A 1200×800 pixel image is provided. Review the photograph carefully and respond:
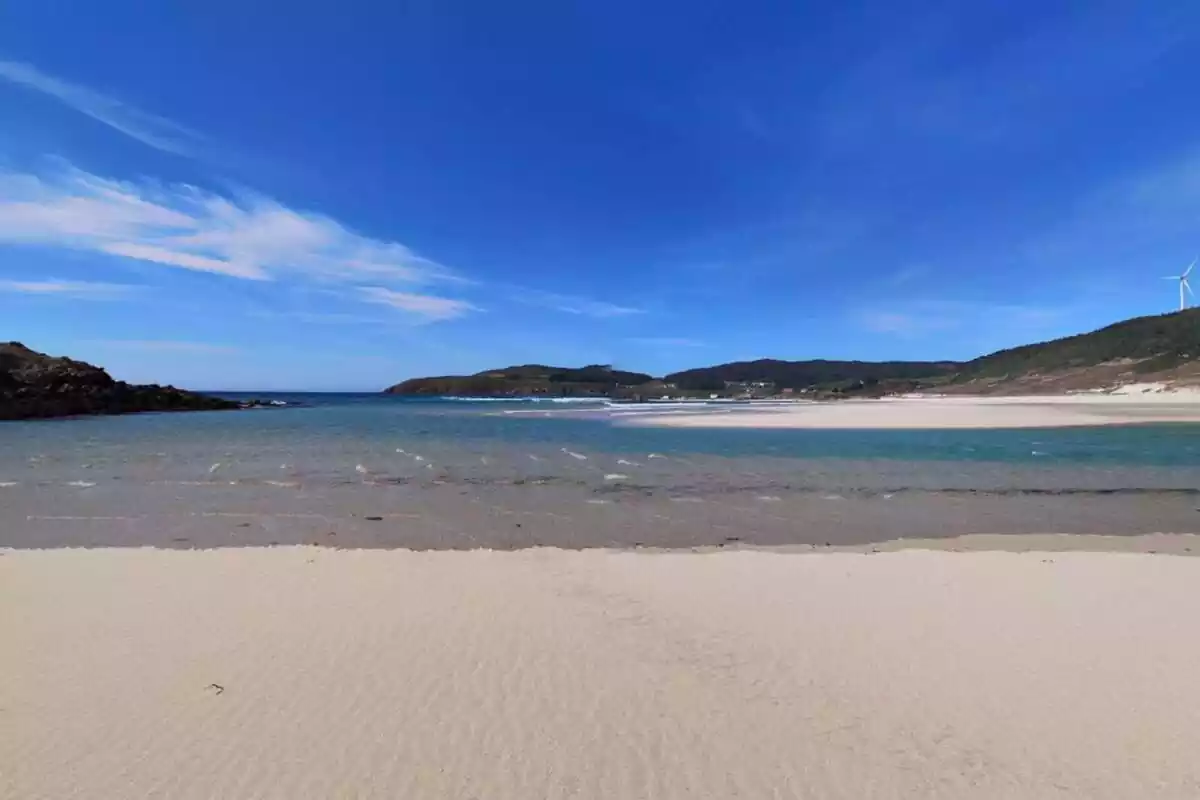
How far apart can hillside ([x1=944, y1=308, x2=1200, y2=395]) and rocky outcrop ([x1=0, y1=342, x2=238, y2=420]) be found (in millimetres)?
102699

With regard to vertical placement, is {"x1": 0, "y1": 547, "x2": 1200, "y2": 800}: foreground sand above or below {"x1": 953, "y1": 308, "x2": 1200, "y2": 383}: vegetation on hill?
below

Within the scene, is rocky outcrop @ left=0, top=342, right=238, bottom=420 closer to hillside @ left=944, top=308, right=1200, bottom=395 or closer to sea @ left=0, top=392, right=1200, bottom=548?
sea @ left=0, top=392, right=1200, bottom=548

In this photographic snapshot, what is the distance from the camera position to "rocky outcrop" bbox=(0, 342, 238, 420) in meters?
51.6

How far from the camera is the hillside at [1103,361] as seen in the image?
79375mm

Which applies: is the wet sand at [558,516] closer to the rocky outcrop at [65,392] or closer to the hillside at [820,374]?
the rocky outcrop at [65,392]

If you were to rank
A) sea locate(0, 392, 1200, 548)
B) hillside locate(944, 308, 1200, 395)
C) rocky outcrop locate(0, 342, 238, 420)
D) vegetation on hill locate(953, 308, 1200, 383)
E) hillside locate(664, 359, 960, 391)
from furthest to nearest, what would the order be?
hillside locate(664, 359, 960, 391)
vegetation on hill locate(953, 308, 1200, 383)
hillside locate(944, 308, 1200, 395)
rocky outcrop locate(0, 342, 238, 420)
sea locate(0, 392, 1200, 548)

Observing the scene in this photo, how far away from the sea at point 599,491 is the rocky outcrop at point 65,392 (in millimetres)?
31359

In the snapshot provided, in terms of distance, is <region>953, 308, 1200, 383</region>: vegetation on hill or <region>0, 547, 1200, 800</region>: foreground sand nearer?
<region>0, 547, 1200, 800</region>: foreground sand

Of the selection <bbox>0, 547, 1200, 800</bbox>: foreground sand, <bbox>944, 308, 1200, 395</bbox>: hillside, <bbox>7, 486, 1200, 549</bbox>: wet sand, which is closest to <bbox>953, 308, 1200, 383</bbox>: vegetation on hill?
<bbox>944, 308, 1200, 395</bbox>: hillside

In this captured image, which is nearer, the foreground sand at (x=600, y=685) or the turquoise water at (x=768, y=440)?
the foreground sand at (x=600, y=685)

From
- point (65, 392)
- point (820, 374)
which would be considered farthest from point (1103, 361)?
point (65, 392)

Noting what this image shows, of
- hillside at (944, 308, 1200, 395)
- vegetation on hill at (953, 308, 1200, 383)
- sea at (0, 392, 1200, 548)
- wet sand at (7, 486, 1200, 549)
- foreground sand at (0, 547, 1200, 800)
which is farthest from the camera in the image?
vegetation on hill at (953, 308, 1200, 383)

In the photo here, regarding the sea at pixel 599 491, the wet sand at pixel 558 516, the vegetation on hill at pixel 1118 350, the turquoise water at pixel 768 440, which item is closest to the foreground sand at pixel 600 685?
the wet sand at pixel 558 516

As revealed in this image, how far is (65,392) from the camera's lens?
185 ft
